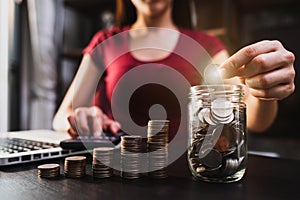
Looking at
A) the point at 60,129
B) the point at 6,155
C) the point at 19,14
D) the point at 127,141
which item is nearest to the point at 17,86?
the point at 19,14

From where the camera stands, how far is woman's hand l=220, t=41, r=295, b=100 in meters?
0.48

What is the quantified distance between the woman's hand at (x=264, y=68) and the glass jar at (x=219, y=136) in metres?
0.04

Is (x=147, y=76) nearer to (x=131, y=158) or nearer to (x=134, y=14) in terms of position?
(x=134, y=14)

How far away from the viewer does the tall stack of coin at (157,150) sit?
0.49m

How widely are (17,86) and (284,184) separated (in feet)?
5.90

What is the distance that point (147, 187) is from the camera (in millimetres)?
440

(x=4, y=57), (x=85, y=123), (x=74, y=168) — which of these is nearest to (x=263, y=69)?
(x=74, y=168)

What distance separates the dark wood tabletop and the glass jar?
21 mm

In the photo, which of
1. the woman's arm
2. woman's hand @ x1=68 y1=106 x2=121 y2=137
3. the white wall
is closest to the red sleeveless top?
woman's hand @ x1=68 y1=106 x2=121 y2=137

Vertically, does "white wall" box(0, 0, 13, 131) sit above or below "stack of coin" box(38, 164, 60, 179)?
above

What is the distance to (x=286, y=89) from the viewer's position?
0.56 metres

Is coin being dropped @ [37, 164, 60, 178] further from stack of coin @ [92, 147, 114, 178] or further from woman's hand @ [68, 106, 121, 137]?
woman's hand @ [68, 106, 121, 137]

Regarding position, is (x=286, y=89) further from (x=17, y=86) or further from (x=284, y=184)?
(x=17, y=86)

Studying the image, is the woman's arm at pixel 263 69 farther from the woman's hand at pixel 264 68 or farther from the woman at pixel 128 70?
the woman at pixel 128 70
